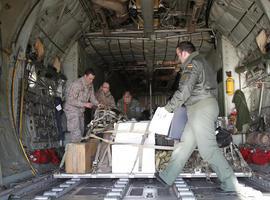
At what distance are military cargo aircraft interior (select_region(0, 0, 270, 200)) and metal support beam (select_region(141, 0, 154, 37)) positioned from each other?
0.02 meters

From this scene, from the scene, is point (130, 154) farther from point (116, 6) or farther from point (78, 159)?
point (116, 6)

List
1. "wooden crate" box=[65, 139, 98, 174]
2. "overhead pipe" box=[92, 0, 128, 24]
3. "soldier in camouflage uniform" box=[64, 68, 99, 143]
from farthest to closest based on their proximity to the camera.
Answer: "overhead pipe" box=[92, 0, 128, 24]
"soldier in camouflage uniform" box=[64, 68, 99, 143]
"wooden crate" box=[65, 139, 98, 174]

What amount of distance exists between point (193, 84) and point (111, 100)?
174 inches

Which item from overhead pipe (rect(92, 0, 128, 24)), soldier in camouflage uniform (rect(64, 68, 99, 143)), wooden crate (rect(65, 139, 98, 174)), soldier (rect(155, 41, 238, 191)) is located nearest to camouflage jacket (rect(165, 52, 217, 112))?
soldier (rect(155, 41, 238, 191))

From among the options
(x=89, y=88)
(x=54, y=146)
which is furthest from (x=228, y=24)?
(x=54, y=146)

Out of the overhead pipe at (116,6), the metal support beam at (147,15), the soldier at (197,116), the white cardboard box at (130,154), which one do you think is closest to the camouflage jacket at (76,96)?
the overhead pipe at (116,6)

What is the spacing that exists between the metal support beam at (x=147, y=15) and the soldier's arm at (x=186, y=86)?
1883 mm

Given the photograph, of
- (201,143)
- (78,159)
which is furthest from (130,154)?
(201,143)

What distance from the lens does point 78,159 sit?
4688 millimetres

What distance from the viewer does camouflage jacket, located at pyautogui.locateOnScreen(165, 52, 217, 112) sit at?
405 centimetres

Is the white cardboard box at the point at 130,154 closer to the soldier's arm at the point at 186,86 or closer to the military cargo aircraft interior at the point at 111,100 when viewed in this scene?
the military cargo aircraft interior at the point at 111,100

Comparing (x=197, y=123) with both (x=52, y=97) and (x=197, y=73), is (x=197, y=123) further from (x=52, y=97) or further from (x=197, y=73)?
(x=52, y=97)

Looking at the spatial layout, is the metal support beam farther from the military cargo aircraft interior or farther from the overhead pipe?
the overhead pipe

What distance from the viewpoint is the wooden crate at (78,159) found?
184 inches
